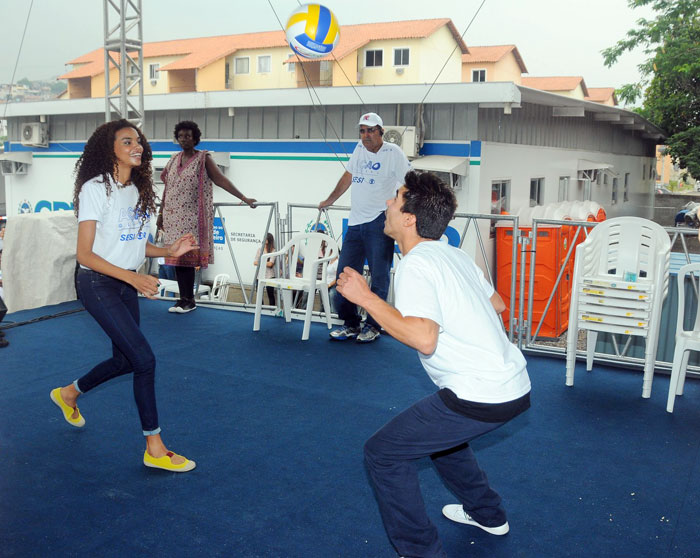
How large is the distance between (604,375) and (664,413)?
25.9 inches

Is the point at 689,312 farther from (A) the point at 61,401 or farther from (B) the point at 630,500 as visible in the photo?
(A) the point at 61,401

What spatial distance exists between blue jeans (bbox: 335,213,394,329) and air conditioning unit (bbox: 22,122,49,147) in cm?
1227

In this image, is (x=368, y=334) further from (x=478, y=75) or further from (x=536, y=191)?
(x=478, y=75)

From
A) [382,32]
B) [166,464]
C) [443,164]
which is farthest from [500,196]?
[382,32]

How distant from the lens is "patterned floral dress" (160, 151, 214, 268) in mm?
5648

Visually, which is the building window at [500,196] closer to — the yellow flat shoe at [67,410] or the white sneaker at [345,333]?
the white sneaker at [345,333]

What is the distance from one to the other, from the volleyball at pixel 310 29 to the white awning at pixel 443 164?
8.07 ft

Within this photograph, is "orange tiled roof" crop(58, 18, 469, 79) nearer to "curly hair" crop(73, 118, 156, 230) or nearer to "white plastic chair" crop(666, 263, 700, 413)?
"white plastic chair" crop(666, 263, 700, 413)

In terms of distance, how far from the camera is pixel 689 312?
195 inches

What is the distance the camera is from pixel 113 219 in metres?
3.01

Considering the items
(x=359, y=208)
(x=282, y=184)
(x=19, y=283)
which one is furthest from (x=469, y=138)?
(x=19, y=283)

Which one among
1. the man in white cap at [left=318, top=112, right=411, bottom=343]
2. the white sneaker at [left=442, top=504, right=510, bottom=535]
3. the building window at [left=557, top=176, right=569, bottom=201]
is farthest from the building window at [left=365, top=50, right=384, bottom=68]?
the white sneaker at [left=442, top=504, right=510, bottom=535]

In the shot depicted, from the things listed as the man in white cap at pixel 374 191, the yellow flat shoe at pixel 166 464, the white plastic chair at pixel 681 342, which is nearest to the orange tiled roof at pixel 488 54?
the man in white cap at pixel 374 191

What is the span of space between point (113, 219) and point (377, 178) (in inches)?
88.0
